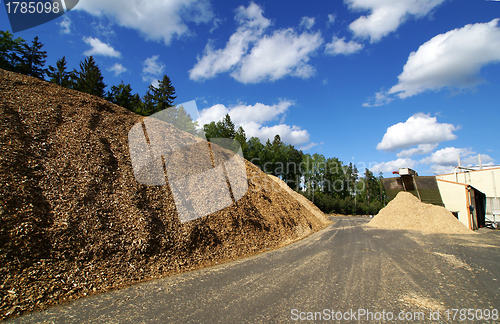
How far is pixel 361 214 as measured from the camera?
54250 millimetres

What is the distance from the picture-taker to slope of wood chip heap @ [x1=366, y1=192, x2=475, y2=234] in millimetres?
15711

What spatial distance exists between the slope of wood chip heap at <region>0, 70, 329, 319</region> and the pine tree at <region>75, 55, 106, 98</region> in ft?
77.5

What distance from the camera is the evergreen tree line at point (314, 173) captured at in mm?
51219

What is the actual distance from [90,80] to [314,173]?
53.3 m

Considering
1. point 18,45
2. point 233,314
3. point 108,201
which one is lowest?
point 233,314

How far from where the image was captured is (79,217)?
20.4 ft

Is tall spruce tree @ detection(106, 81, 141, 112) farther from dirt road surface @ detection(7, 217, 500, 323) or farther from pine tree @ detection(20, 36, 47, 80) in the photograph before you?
dirt road surface @ detection(7, 217, 500, 323)

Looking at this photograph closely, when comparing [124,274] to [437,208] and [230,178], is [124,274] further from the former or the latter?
[437,208]

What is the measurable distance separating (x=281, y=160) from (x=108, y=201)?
52.3 meters

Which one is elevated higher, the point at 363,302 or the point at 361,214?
the point at 363,302

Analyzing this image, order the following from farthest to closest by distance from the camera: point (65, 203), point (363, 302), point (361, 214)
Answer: point (361, 214) < point (65, 203) < point (363, 302)

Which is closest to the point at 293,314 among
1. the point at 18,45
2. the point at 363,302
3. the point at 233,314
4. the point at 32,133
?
the point at 233,314

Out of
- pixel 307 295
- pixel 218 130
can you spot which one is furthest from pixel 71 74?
pixel 307 295

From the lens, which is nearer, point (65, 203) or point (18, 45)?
point (65, 203)
